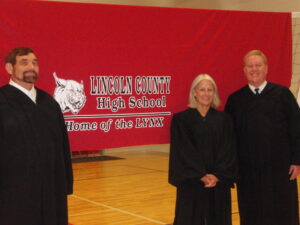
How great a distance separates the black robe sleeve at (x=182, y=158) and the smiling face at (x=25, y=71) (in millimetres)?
1510

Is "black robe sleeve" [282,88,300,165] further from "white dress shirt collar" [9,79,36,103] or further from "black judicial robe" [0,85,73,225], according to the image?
"white dress shirt collar" [9,79,36,103]

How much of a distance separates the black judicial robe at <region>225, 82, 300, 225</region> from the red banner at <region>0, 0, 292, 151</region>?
88cm

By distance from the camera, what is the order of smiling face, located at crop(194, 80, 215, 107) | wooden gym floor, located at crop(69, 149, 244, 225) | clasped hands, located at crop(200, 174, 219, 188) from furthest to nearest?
wooden gym floor, located at crop(69, 149, 244, 225) → smiling face, located at crop(194, 80, 215, 107) → clasped hands, located at crop(200, 174, 219, 188)

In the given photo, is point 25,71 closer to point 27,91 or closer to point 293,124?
point 27,91

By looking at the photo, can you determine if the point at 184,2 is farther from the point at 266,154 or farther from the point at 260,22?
the point at 266,154

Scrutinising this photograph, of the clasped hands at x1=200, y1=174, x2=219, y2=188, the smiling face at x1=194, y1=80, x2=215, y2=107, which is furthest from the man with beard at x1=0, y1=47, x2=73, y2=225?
the smiling face at x1=194, y1=80, x2=215, y2=107

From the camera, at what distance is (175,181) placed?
448 cm

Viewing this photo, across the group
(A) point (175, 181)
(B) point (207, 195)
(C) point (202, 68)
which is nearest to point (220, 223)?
A: (B) point (207, 195)

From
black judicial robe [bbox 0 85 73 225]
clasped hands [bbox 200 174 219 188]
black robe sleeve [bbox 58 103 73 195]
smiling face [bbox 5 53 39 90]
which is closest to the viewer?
black judicial robe [bbox 0 85 73 225]

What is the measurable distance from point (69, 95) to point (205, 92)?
4.45 ft

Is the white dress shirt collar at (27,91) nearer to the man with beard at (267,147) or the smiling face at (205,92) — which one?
the smiling face at (205,92)

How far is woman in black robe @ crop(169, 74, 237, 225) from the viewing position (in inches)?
172

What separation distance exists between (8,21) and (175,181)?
7.18 ft

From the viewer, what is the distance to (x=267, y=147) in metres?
4.56
